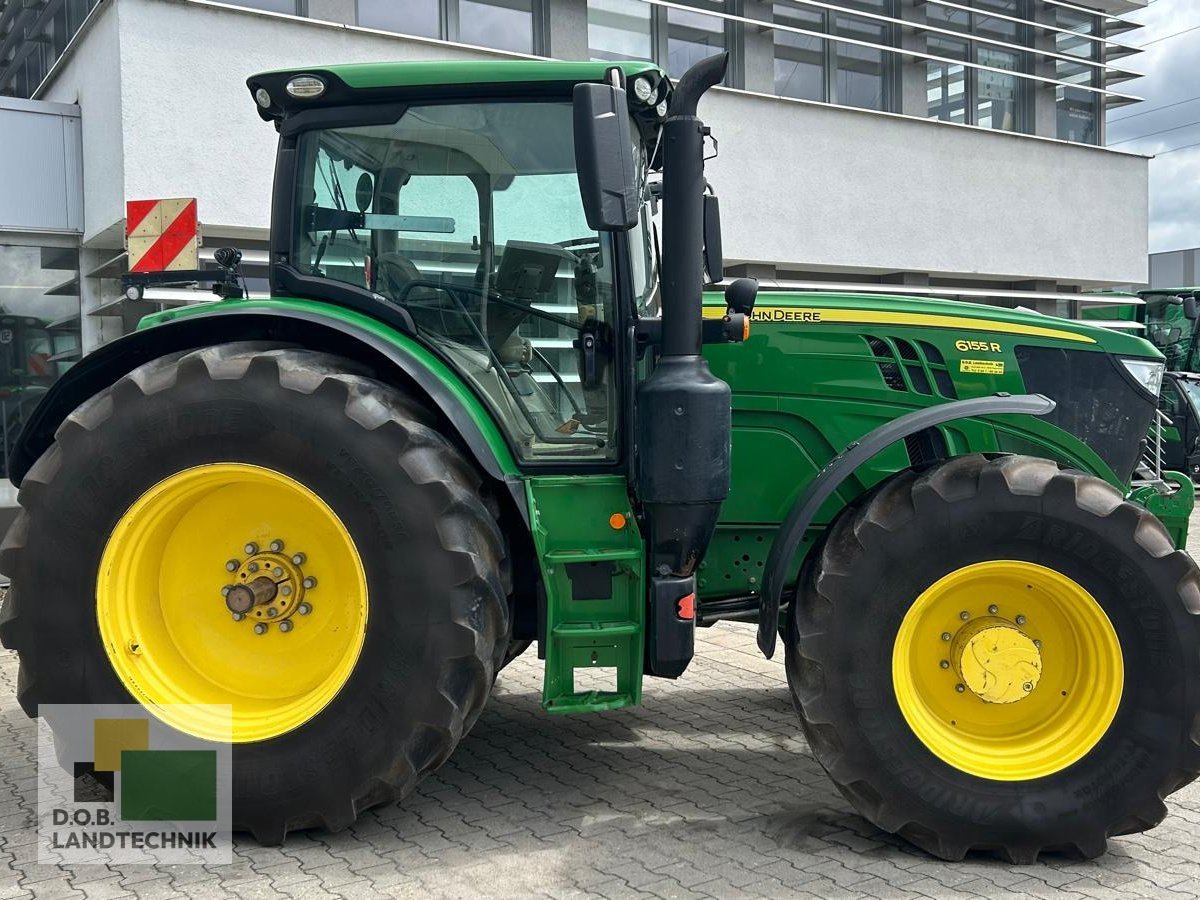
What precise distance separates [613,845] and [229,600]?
59.1 inches

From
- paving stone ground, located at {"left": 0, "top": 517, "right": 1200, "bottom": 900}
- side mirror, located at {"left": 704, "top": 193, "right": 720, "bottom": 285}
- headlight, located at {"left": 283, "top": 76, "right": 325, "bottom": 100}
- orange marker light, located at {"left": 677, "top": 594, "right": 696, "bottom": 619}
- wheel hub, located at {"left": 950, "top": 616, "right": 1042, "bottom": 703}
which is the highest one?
headlight, located at {"left": 283, "top": 76, "right": 325, "bottom": 100}

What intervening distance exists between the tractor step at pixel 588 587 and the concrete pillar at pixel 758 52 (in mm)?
12087

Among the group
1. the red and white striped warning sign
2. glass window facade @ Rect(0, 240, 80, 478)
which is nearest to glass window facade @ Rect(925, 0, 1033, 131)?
glass window facade @ Rect(0, 240, 80, 478)

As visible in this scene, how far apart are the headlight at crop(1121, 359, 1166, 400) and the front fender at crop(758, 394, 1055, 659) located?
62cm

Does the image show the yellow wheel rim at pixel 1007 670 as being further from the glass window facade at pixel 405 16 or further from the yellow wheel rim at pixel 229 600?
the glass window facade at pixel 405 16

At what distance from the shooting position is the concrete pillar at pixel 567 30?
13.0 m

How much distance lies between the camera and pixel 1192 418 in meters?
14.2

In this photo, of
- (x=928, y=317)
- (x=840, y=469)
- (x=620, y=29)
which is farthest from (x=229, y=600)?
(x=620, y=29)

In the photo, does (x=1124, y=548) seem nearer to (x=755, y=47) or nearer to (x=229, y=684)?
(x=229, y=684)

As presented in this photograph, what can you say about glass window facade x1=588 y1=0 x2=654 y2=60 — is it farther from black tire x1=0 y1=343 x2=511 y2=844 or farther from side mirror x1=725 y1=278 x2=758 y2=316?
black tire x1=0 y1=343 x2=511 y2=844

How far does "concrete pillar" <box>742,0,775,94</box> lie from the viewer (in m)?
14.6

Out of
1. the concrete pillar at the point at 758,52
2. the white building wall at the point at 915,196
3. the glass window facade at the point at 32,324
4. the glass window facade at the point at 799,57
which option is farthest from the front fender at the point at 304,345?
the glass window facade at the point at 799,57

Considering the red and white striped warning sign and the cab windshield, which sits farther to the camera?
the red and white striped warning sign

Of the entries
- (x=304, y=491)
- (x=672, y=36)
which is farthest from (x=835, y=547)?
(x=672, y=36)
